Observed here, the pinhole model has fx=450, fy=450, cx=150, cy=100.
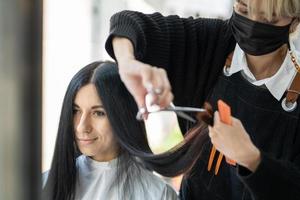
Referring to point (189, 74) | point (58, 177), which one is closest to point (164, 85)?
point (189, 74)

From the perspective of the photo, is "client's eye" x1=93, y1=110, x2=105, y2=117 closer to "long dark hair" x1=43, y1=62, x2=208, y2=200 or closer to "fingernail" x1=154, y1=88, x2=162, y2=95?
"long dark hair" x1=43, y1=62, x2=208, y2=200

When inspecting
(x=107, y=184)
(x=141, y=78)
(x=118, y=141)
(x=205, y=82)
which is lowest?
(x=107, y=184)

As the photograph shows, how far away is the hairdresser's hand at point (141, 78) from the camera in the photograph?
2.06ft

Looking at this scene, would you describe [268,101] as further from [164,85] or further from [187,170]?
[164,85]

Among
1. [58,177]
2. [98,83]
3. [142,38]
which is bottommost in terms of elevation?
[58,177]

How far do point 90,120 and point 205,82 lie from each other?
0.86 feet

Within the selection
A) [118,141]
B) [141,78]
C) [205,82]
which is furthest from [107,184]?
[141,78]

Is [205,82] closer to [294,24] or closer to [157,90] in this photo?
[294,24]

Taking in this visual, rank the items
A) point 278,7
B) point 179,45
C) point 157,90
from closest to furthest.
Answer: point 157,90 < point 278,7 < point 179,45

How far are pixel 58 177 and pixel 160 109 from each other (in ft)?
1.40

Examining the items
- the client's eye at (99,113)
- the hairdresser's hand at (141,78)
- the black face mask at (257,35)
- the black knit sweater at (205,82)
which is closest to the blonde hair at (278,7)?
the black face mask at (257,35)

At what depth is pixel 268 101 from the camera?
906 millimetres

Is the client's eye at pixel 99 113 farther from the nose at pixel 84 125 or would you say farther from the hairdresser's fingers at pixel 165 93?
the hairdresser's fingers at pixel 165 93

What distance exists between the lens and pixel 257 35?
2.88 ft
